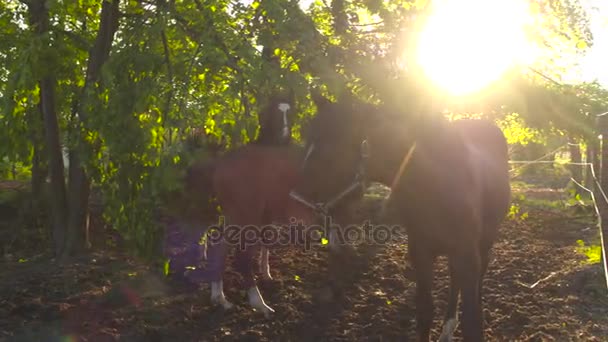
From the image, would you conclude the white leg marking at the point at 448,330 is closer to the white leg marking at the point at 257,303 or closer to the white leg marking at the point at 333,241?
the white leg marking at the point at 257,303

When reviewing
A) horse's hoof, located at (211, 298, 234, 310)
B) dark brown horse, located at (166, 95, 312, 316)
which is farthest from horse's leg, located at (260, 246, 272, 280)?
horse's hoof, located at (211, 298, 234, 310)

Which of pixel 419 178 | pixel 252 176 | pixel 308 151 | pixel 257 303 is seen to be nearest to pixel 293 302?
pixel 257 303

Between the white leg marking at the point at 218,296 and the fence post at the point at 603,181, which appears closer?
the fence post at the point at 603,181

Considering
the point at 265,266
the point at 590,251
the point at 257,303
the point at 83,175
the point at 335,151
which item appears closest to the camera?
the point at 335,151

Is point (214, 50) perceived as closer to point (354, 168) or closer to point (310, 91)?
point (310, 91)

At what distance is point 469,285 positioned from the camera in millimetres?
4008

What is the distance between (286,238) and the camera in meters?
9.78

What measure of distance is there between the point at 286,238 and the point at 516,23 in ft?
19.0

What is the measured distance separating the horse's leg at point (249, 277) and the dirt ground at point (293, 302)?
0.54 ft

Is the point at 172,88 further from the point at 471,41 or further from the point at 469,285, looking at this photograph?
the point at 471,41

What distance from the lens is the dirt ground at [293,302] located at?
494 centimetres

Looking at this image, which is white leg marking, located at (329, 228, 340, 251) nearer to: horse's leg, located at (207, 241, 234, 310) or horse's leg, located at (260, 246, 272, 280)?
horse's leg, located at (260, 246, 272, 280)

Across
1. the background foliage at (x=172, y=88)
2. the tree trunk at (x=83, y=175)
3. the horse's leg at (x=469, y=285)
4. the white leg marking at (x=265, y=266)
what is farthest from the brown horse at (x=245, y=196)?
the tree trunk at (x=83, y=175)

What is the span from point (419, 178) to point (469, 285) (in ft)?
2.97
